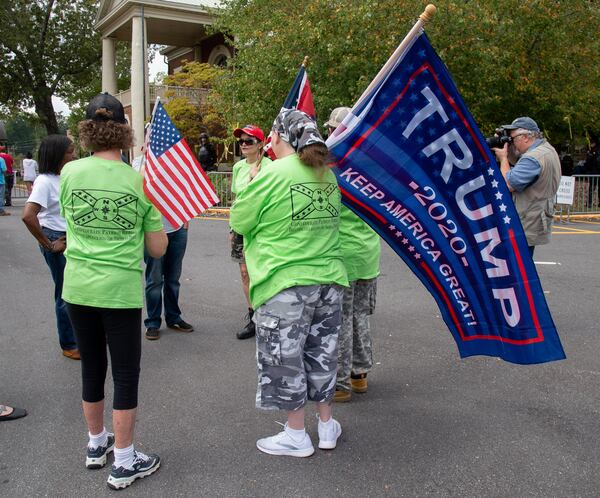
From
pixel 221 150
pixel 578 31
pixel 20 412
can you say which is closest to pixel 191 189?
pixel 20 412

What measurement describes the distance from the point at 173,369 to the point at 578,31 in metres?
15.3

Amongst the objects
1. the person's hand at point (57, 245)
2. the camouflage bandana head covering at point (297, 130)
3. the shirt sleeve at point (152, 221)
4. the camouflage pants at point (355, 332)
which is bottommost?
the camouflage pants at point (355, 332)

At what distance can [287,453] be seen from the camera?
10.7ft

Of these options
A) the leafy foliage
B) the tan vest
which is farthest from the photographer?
the leafy foliage

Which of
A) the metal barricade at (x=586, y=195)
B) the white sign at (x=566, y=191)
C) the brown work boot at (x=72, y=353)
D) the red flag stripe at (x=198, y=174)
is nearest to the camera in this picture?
the red flag stripe at (x=198, y=174)

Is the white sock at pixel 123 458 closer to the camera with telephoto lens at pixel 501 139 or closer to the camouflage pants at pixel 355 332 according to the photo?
the camouflage pants at pixel 355 332

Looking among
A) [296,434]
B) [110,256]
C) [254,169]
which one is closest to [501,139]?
[254,169]

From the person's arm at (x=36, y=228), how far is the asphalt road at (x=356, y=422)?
3.28 feet

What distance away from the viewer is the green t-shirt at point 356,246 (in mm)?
3738

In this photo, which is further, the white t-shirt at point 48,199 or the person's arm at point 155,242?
the white t-shirt at point 48,199

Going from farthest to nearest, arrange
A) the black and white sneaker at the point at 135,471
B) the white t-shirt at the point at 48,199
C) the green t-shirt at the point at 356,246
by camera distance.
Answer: the white t-shirt at the point at 48,199, the green t-shirt at the point at 356,246, the black and white sneaker at the point at 135,471

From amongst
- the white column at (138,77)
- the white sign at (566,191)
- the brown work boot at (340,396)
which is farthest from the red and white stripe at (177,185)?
the white column at (138,77)

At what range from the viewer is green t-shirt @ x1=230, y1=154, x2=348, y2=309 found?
9.82 ft

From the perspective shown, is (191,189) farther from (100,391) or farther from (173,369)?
(100,391)
